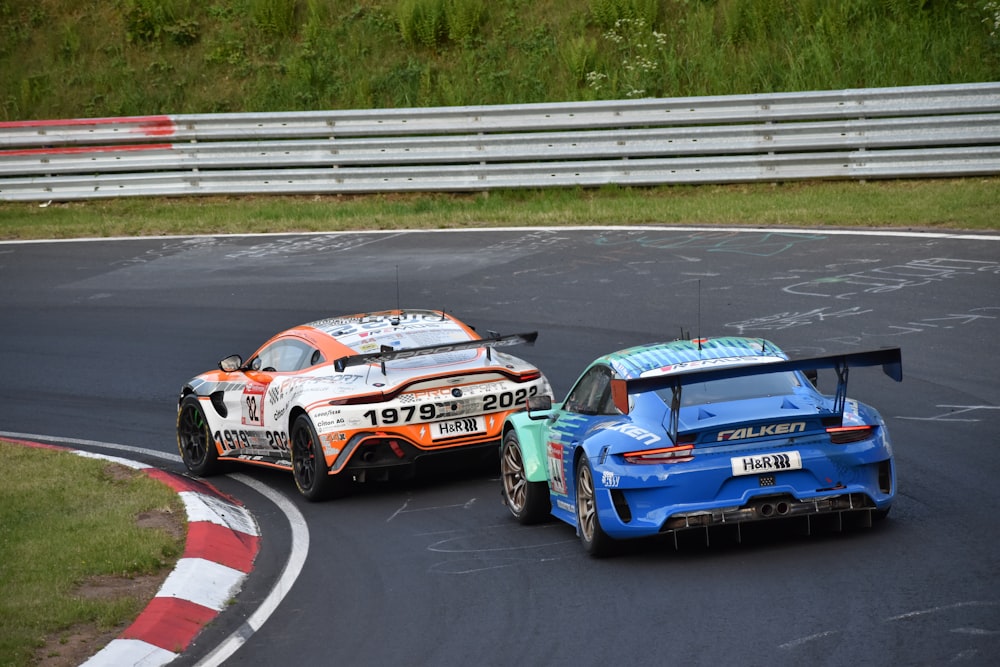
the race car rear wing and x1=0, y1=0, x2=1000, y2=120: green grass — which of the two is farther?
x1=0, y1=0, x2=1000, y2=120: green grass

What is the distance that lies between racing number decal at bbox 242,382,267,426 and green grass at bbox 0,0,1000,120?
1417 cm

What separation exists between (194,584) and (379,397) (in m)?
2.80

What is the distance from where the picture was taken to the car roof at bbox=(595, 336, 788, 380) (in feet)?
29.6

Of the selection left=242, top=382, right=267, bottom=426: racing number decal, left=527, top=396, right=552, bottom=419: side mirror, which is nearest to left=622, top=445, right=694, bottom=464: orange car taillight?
left=527, top=396, right=552, bottom=419: side mirror

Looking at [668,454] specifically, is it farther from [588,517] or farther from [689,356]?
[689,356]

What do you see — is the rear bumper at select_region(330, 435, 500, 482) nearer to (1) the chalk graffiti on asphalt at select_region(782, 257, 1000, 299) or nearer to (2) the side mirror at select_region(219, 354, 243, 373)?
(2) the side mirror at select_region(219, 354, 243, 373)

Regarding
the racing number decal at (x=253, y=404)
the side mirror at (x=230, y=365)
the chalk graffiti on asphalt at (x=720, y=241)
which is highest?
the chalk graffiti on asphalt at (x=720, y=241)

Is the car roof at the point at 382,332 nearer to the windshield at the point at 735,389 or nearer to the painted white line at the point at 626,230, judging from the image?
the windshield at the point at 735,389

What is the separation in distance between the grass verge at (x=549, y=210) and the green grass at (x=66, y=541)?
35.3 feet

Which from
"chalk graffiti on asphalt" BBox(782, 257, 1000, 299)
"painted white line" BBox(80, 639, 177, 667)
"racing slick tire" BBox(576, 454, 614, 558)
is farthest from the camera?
"chalk graffiti on asphalt" BBox(782, 257, 1000, 299)

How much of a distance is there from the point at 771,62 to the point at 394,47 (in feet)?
25.3

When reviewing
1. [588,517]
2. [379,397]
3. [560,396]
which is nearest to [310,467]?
[379,397]

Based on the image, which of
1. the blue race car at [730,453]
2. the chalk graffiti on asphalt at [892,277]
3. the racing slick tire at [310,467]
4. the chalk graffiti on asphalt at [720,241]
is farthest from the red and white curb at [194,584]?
the chalk graffiti on asphalt at [720,241]

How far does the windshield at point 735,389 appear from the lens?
8586mm
